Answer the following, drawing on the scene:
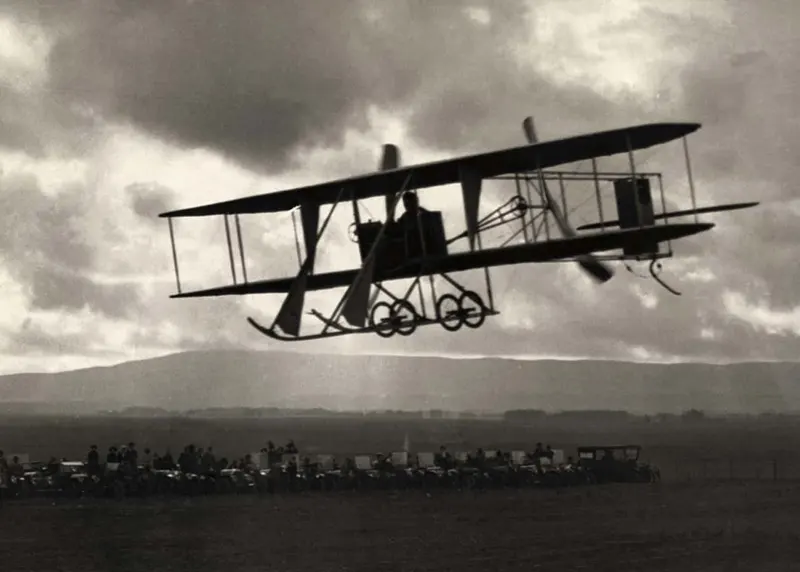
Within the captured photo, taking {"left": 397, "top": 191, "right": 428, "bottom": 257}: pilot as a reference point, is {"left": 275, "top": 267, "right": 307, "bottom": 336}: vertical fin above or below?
below

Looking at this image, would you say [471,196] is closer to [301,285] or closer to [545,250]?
[545,250]

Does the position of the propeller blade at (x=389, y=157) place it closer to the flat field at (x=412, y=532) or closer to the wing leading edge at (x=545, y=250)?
the wing leading edge at (x=545, y=250)

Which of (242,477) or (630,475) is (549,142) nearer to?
(242,477)

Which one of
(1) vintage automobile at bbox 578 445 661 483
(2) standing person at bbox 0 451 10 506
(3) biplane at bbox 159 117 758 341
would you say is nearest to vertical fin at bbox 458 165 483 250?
(3) biplane at bbox 159 117 758 341

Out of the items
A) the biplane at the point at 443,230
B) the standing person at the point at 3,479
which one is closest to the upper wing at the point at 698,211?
the biplane at the point at 443,230

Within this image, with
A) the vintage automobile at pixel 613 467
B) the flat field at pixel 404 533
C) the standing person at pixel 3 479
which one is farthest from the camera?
the vintage automobile at pixel 613 467

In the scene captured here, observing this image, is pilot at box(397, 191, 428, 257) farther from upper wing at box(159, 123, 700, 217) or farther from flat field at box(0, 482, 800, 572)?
flat field at box(0, 482, 800, 572)
